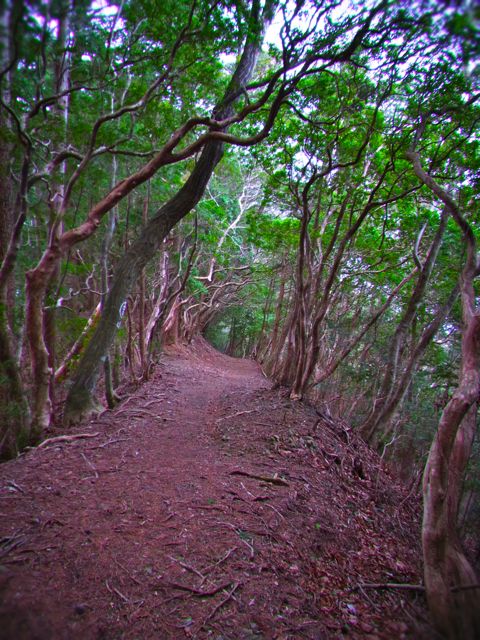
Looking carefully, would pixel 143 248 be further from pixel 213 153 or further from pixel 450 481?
pixel 450 481

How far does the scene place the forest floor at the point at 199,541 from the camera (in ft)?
6.84

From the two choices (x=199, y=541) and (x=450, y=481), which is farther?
(x=199, y=541)

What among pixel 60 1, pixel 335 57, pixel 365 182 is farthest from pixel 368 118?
pixel 60 1

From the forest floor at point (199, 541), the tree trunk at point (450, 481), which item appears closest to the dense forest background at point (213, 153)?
the tree trunk at point (450, 481)

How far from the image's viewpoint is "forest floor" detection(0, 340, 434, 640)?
6.84 feet

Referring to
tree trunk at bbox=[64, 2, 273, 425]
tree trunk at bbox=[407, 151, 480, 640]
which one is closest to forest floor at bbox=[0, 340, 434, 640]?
tree trunk at bbox=[407, 151, 480, 640]

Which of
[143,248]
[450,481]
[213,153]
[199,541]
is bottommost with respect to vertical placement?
[199,541]

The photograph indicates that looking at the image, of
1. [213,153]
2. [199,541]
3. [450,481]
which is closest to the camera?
[450,481]

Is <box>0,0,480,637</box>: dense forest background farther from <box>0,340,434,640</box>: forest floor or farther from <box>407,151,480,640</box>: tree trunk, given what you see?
<box>0,340,434,640</box>: forest floor

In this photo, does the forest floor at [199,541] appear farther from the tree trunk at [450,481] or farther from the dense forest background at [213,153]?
the dense forest background at [213,153]

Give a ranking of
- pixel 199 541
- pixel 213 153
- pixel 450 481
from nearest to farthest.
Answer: pixel 450 481
pixel 199 541
pixel 213 153

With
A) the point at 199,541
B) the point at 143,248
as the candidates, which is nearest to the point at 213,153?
the point at 143,248

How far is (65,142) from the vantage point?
5531 millimetres

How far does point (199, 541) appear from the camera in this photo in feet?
9.30
